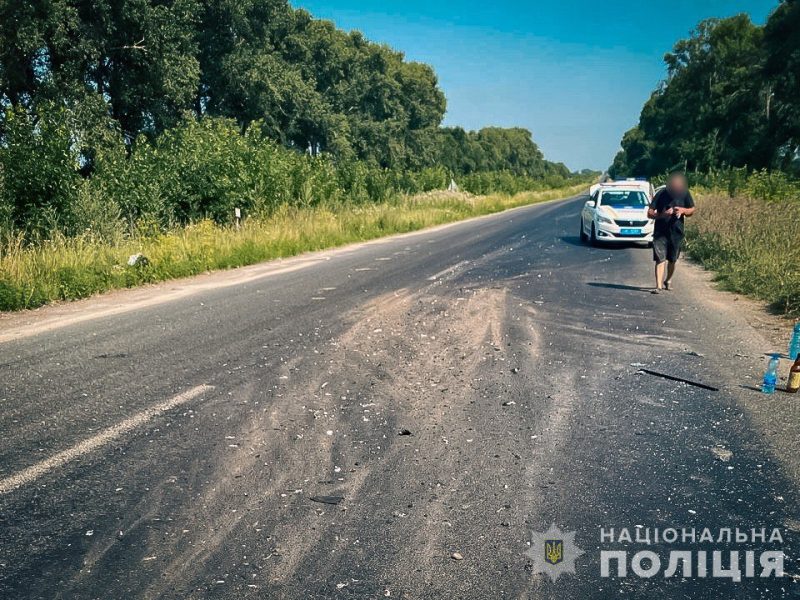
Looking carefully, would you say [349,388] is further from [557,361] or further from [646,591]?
[646,591]

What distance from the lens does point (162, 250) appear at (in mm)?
15297

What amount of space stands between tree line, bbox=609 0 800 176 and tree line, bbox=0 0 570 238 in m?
27.2

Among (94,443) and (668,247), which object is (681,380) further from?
(668,247)

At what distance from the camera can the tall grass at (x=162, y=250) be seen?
11.6m

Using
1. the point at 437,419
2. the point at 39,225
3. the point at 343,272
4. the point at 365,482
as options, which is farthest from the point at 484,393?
the point at 39,225

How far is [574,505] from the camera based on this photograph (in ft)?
11.9

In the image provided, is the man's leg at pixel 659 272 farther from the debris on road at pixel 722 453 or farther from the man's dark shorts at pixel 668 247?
the debris on road at pixel 722 453

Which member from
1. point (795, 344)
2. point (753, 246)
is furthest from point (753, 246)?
point (795, 344)

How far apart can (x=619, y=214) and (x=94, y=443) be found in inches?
696

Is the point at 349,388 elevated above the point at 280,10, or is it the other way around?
the point at 280,10

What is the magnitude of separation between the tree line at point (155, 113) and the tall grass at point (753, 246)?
48.0ft

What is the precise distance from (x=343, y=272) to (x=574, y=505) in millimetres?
11260

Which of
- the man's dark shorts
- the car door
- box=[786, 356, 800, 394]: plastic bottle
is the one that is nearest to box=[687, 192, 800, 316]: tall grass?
the man's dark shorts

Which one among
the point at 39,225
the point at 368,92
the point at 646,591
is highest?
the point at 368,92
